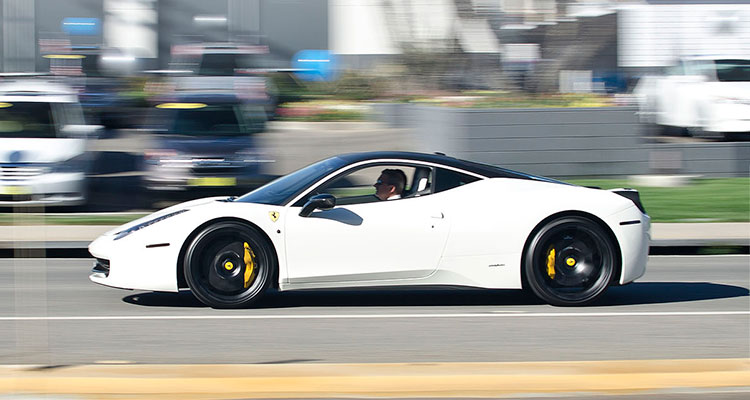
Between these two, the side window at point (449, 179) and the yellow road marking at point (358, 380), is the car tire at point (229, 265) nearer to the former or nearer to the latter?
the side window at point (449, 179)

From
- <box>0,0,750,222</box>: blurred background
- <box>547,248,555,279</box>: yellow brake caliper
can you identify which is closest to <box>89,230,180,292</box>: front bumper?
<box>547,248,555,279</box>: yellow brake caliper

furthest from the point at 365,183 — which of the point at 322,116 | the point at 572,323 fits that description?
the point at 322,116

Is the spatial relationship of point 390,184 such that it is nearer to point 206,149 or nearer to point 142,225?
point 142,225

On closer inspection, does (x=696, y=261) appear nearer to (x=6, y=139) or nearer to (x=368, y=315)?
(x=368, y=315)

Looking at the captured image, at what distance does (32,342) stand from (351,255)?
7.74 ft

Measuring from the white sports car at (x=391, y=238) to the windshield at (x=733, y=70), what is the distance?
486 inches

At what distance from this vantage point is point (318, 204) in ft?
24.7

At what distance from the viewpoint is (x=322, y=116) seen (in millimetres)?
22688

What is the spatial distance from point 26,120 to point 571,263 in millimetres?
10297

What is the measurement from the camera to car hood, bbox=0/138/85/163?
14273 mm

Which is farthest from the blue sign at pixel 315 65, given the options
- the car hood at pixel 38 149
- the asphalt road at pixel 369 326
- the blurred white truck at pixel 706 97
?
the asphalt road at pixel 369 326

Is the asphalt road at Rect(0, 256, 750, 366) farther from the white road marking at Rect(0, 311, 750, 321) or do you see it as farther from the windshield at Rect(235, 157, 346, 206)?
the windshield at Rect(235, 157, 346, 206)

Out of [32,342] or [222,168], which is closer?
[32,342]

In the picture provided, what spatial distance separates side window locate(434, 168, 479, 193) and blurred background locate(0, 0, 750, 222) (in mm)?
7067
